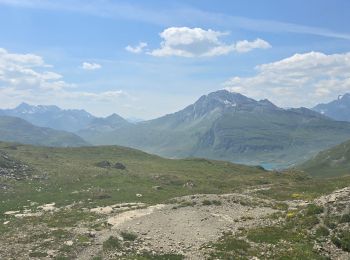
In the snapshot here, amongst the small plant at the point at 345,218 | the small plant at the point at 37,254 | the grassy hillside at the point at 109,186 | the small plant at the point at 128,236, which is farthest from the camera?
the grassy hillside at the point at 109,186

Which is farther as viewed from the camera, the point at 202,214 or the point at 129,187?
the point at 129,187

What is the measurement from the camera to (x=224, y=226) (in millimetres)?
42281

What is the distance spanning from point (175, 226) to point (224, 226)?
4.61m

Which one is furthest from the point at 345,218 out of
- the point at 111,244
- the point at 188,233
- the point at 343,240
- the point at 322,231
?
the point at 111,244

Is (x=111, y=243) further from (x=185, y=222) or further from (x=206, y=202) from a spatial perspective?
(x=206, y=202)

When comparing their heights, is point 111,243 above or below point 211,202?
below

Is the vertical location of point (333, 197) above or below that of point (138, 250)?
above

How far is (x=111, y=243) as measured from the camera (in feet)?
120

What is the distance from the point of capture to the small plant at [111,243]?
36000 mm

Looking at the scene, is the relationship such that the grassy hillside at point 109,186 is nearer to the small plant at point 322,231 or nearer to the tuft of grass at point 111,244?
the tuft of grass at point 111,244

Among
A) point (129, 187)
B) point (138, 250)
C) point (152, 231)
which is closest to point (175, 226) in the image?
point (152, 231)

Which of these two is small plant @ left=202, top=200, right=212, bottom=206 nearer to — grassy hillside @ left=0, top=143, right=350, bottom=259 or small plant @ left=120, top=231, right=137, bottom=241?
grassy hillside @ left=0, top=143, right=350, bottom=259

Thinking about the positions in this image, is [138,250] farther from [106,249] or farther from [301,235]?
[301,235]

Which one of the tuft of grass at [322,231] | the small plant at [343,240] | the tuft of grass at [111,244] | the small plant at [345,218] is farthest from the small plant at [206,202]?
the small plant at [343,240]
